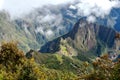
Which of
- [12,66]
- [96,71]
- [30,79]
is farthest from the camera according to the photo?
[12,66]

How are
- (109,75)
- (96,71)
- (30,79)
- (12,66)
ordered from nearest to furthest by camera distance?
(109,75) → (96,71) → (30,79) → (12,66)

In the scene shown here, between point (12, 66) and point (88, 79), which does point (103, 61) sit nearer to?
point (88, 79)

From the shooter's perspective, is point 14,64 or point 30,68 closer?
point 30,68

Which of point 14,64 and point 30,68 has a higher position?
point 14,64

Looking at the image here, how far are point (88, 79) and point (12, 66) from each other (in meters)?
31.5

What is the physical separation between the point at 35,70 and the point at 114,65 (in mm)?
25442

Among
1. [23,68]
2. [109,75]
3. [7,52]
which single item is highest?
[7,52]

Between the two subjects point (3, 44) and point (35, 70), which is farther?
point (3, 44)

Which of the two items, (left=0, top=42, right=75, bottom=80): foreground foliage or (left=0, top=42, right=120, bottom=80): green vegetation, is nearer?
(left=0, top=42, right=120, bottom=80): green vegetation

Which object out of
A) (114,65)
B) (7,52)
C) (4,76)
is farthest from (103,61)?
(7,52)

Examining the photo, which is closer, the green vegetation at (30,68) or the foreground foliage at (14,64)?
the green vegetation at (30,68)

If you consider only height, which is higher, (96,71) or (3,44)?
(3,44)

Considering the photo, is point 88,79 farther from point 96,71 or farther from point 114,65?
point 114,65

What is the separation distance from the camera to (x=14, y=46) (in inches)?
3632
